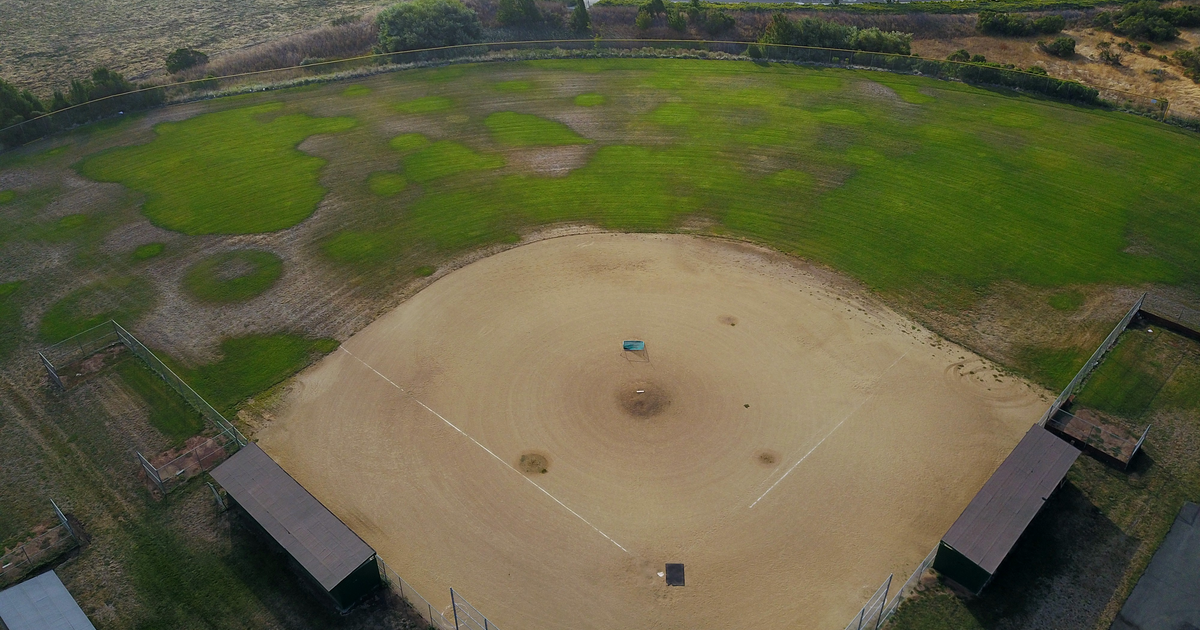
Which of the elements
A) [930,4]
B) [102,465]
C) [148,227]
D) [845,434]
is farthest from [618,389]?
[930,4]

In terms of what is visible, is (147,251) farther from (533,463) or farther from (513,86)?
(513,86)

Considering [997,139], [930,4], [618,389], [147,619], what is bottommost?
[147,619]

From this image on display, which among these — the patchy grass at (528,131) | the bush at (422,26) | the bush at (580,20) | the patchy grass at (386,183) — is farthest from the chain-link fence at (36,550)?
the bush at (580,20)

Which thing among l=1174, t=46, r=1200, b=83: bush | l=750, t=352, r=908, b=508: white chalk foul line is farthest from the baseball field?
l=1174, t=46, r=1200, b=83: bush

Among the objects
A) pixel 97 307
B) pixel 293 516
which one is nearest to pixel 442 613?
pixel 293 516

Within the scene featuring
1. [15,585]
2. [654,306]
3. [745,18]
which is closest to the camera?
[15,585]

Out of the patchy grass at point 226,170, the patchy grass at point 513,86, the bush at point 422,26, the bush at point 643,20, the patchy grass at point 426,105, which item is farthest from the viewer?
the bush at point 643,20

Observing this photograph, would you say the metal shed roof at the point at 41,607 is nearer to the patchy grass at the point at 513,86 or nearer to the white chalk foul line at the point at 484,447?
the white chalk foul line at the point at 484,447

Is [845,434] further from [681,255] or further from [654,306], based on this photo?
Answer: [681,255]
